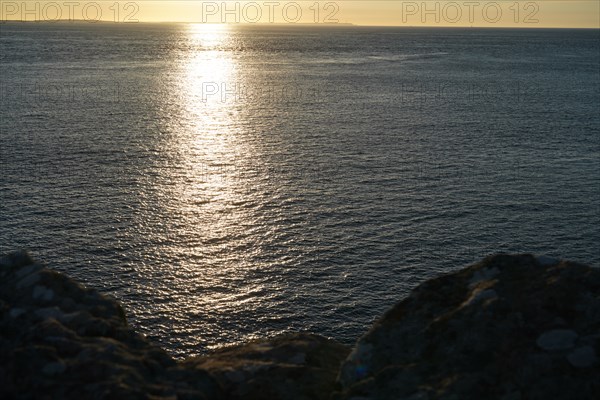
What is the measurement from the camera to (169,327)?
44688 millimetres

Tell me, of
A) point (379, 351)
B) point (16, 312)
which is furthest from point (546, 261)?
point (16, 312)

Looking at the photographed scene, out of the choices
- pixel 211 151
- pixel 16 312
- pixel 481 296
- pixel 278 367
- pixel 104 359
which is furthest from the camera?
pixel 211 151

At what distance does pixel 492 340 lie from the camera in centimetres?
1034

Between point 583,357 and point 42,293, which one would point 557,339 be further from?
point 42,293

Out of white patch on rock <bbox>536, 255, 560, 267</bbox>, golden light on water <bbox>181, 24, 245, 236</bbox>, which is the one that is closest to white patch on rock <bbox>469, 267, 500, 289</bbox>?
white patch on rock <bbox>536, 255, 560, 267</bbox>

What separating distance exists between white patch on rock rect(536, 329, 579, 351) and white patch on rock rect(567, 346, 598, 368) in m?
0.15

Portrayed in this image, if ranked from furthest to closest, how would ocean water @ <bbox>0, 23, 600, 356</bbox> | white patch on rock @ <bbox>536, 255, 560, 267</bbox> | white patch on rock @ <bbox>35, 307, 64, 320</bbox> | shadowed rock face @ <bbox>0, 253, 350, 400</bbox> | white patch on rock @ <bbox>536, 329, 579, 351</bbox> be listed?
ocean water @ <bbox>0, 23, 600, 356</bbox>, white patch on rock @ <bbox>536, 255, 560, 267</bbox>, white patch on rock @ <bbox>35, 307, 64, 320</bbox>, white patch on rock @ <bbox>536, 329, 579, 351</bbox>, shadowed rock face @ <bbox>0, 253, 350, 400</bbox>

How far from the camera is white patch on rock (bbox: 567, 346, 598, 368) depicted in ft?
31.0

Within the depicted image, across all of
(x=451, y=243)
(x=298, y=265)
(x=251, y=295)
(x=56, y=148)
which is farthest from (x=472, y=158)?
(x=56, y=148)

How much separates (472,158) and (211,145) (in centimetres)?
3941

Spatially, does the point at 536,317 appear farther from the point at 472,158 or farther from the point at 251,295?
the point at 472,158

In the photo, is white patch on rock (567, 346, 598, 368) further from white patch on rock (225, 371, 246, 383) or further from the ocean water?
the ocean water

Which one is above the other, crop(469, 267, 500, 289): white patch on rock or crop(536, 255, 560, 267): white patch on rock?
crop(536, 255, 560, 267): white patch on rock

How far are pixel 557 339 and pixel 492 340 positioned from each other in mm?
961
